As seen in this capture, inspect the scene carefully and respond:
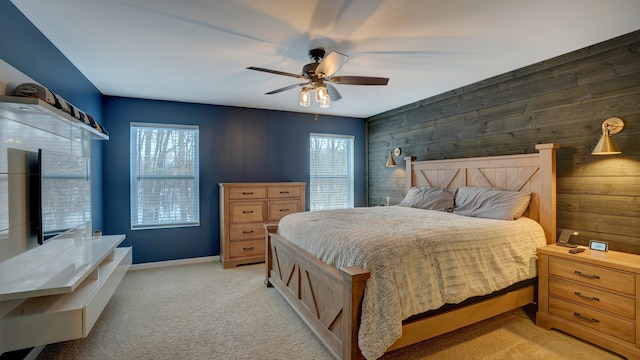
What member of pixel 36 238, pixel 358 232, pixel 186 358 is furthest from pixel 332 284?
pixel 36 238

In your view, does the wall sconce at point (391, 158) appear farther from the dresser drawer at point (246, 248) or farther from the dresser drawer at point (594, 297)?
the dresser drawer at point (594, 297)

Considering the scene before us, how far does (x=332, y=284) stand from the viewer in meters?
2.06

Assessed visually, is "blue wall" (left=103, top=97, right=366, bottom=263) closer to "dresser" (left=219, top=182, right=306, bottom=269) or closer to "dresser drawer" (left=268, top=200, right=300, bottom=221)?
"dresser" (left=219, top=182, right=306, bottom=269)

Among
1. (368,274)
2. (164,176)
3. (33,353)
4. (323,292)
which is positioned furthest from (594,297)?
(164,176)

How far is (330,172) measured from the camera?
5.57 metres

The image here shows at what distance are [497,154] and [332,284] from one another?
2677 millimetres

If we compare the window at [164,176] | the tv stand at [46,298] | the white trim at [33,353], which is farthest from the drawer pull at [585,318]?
the window at [164,176]

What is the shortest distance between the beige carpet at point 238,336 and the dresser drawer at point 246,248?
39.4 inches

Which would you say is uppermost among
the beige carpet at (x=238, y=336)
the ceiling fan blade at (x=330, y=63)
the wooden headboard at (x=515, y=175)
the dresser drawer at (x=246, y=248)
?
the ceiling fan blade at (x=330, y=63)

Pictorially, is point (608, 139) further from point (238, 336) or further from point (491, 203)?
point (238, 336)

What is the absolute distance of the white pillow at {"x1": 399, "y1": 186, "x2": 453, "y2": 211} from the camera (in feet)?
11.8

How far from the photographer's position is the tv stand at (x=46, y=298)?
163 centimetres

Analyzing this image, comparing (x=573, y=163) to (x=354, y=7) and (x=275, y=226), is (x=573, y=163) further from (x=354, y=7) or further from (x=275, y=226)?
(x=275, y=226)

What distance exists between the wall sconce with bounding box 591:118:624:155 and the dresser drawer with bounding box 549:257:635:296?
36.5 inches
